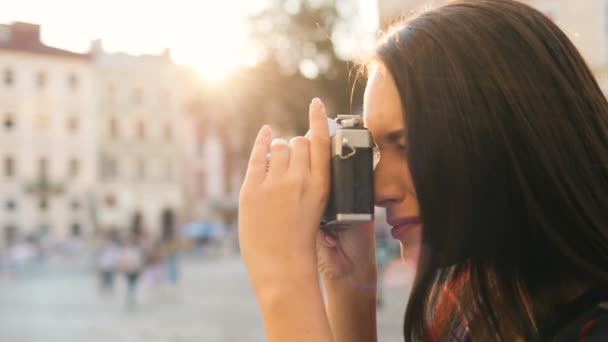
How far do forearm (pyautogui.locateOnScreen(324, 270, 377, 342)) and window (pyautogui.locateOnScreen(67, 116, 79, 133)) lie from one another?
38.0 m

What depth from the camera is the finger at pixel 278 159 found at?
0.90 meters

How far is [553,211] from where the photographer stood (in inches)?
34.7

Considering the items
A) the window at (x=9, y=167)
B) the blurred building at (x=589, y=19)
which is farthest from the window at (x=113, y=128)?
the blurred building at (x=589, y=19)

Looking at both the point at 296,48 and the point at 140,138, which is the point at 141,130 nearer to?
the point at 140,138

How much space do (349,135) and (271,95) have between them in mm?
10225

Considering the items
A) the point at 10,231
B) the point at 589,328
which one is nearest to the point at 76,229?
the point at 10,231

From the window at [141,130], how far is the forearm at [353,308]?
43.2 meters

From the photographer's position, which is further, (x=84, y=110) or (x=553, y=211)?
(x=84, y=110)

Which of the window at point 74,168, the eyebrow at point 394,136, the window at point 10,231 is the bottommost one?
the window at point 10,231

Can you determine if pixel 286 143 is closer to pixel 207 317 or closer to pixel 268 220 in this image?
pixel 268 220

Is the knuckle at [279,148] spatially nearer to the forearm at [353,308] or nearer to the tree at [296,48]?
the forearm at [353,308]

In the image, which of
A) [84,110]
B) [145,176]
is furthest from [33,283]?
[145,176]

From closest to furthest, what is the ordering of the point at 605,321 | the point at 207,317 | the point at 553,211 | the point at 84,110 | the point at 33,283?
1. the point at 605,321
2. the point at 553,211
3. the point at 207,317
4. the point at 33,283
5. the point at 84,110

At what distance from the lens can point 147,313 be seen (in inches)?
467
